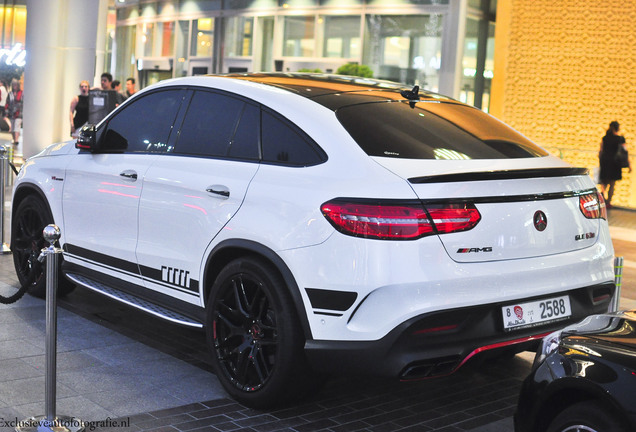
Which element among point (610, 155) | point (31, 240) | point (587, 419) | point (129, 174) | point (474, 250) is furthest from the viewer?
point (610, 155)

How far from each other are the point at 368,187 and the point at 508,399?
174 centimetres

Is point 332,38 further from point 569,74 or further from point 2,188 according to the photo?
point 2,188

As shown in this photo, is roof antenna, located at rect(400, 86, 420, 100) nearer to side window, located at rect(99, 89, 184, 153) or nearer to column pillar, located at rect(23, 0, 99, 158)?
side window, located at rect(99, 89, 184, 153)

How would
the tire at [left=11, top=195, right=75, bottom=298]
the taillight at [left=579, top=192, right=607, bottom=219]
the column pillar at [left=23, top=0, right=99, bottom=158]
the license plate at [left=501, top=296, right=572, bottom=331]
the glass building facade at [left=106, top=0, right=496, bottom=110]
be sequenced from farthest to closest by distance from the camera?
1. the glass building facade at [left=106, top=0, right=496, bottom=110]
2. the column pillar at [left=23, top=0, right=99, bottom=158]
3. the tire at [left=11, top=195, right=75, bottom=298]
4. the taillight at [left=579, top=192, right=607, bottom=219]
5. the license plate at [left=501, top=296, right=572, bottom=331]

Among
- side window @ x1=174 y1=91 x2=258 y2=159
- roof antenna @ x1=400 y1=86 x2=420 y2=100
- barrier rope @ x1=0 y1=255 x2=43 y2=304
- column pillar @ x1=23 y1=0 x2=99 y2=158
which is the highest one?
column pillar @ x1=23 y1=0 x2=99 y2=158

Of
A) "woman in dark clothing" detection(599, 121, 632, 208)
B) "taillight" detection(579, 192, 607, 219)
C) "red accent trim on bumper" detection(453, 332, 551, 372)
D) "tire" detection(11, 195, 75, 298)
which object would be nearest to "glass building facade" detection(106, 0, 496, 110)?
"woman in dark clothing" detection(599, 121, 632, 208)

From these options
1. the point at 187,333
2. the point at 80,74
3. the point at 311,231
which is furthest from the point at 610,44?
the point at 311,231

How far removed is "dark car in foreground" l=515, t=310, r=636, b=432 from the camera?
312 centimetres

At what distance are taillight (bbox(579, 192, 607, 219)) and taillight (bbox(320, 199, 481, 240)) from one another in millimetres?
861

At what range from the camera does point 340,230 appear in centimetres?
416

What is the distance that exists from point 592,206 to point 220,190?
81.3 inches

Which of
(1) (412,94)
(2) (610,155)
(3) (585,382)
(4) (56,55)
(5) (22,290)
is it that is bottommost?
(5) (22,290)

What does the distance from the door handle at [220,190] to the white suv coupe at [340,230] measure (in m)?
0.02

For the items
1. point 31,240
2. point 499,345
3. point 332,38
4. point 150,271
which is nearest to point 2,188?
point 31,240
